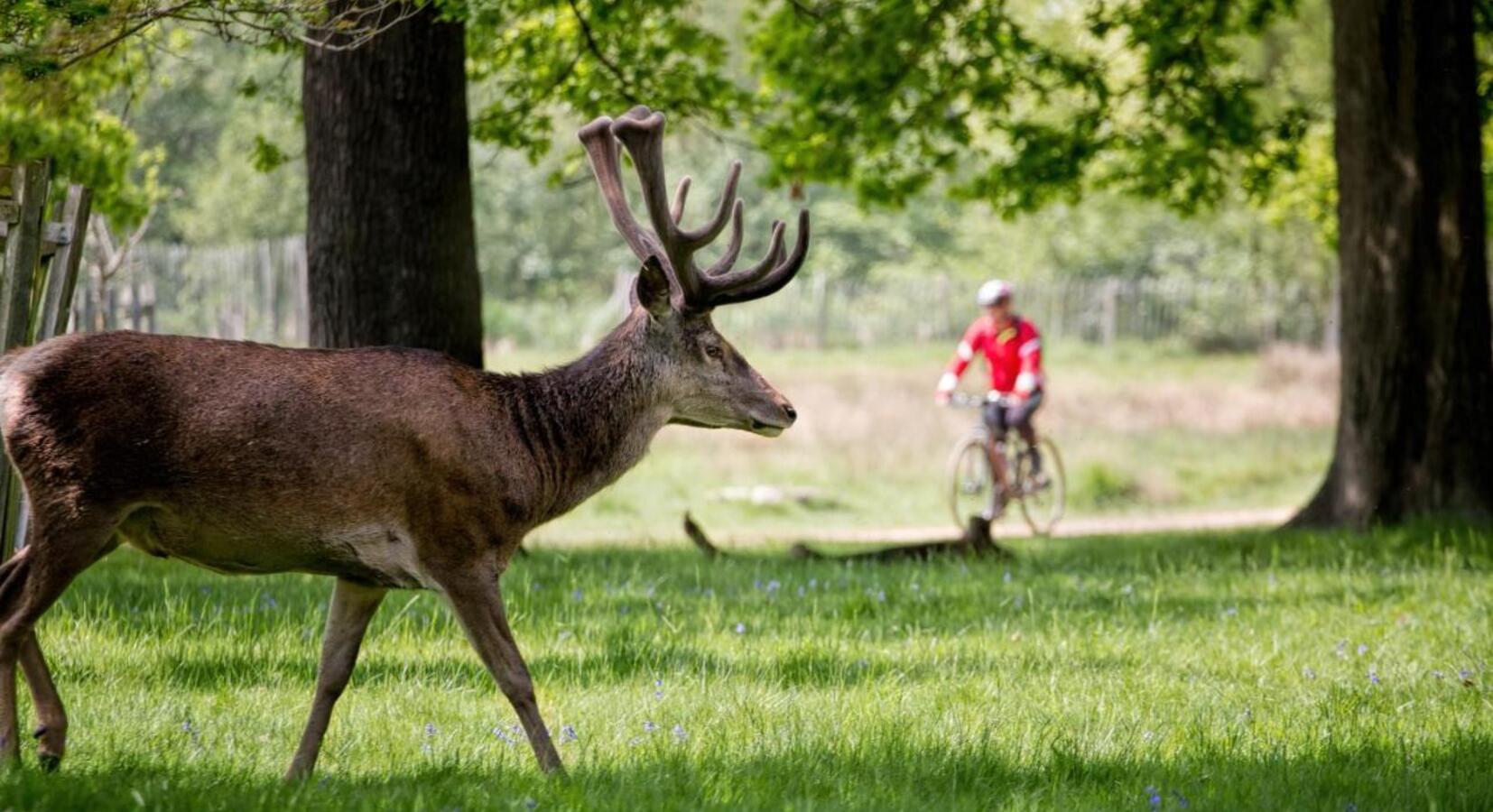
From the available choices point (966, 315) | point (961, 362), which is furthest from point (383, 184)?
point (966, 315)

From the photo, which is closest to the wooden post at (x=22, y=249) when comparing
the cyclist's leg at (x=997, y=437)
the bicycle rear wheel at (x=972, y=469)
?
the cyclist's leg at (x=997, y=437)

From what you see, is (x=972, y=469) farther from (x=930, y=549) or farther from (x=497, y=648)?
(x=497, y=648)

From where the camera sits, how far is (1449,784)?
19.2 ft

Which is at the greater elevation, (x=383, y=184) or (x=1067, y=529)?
(x=383, y=184)

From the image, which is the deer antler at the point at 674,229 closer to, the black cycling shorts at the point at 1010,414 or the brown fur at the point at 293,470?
the brown fur at the point at 293,470

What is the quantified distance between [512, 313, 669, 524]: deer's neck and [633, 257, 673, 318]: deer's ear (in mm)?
102

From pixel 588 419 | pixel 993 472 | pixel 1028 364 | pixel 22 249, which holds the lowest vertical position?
pixel 993 472

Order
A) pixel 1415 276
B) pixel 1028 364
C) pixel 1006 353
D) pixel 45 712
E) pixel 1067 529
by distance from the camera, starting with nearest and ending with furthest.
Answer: pixel 45 712 → pixel 1415 276 → pixel 1028 364 → pixel 1006 353 → pixel 1067 529

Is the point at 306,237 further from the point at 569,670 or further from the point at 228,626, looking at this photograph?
the point at 569,670

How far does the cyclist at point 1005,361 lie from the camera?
1638cm

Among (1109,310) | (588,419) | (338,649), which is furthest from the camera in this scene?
(1109,310)

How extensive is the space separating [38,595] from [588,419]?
76.8 inches

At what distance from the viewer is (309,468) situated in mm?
5594

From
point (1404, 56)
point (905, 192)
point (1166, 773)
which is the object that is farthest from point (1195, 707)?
point (905, 192)
